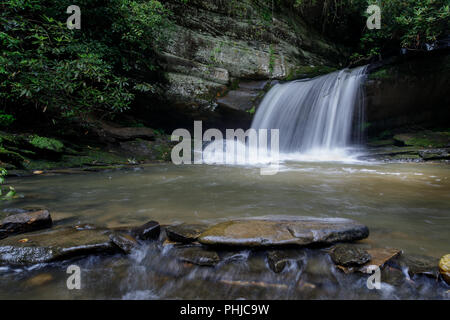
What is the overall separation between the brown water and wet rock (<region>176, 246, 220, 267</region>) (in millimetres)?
58

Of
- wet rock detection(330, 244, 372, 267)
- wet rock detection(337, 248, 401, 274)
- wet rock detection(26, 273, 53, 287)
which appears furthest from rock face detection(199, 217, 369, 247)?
wet rock detection(26, 273, 53, 287)

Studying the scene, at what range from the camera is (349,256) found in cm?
167

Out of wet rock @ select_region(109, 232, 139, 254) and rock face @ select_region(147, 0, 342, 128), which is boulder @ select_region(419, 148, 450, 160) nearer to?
rock face @ select_region(147, 0, 342, 128)

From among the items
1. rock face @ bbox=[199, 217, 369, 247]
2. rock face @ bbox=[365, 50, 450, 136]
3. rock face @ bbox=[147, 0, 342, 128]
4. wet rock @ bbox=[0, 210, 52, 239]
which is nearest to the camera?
rock face @ bbox=[199, 217, 369, 247]

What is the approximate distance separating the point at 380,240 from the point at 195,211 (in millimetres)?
1917

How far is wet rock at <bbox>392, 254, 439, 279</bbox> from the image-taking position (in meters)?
1.50

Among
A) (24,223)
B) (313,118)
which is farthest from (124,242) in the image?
(313,118)

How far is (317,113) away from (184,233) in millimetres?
9921

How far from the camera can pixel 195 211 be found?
2822 millimetres

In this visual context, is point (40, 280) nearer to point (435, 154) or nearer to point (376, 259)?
point (376, 259)

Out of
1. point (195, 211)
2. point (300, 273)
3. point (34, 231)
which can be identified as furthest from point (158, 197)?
point (300, 273)
